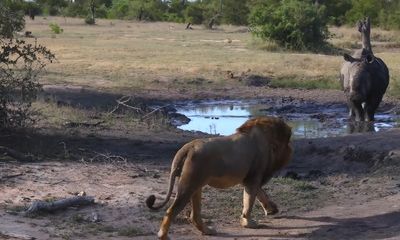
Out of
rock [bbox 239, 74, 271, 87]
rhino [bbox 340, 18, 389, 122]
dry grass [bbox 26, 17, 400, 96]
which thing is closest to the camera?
rhino [bbox 340, 18, 389, 122]

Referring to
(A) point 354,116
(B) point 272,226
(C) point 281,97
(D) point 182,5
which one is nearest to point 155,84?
(C) point 281,97

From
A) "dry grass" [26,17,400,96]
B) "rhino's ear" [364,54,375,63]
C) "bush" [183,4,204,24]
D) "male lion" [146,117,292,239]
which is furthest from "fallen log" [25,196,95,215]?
"bush" [183,4,204,24]

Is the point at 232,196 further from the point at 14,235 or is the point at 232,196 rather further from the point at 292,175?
the point at 14,235

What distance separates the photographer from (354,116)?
762 inches

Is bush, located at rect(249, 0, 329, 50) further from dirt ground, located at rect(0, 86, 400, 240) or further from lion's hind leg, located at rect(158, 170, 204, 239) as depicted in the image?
lion's hind leg, located at rect(158, 170, 204, 239)

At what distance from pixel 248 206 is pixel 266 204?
0.57m

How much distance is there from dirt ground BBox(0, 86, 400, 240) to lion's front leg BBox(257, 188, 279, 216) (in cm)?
10

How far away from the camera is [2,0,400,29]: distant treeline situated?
187ft

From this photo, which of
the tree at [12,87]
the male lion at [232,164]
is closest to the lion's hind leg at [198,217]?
the male lion at [232,164]

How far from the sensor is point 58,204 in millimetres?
9609

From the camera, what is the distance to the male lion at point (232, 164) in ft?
27.8

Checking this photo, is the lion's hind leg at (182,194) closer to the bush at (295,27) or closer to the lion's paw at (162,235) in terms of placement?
the lion's paw at (162,235)

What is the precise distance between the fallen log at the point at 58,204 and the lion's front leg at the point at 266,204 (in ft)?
6.48

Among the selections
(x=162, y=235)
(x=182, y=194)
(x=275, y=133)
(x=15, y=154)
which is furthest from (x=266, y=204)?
(x=15, y=154)
